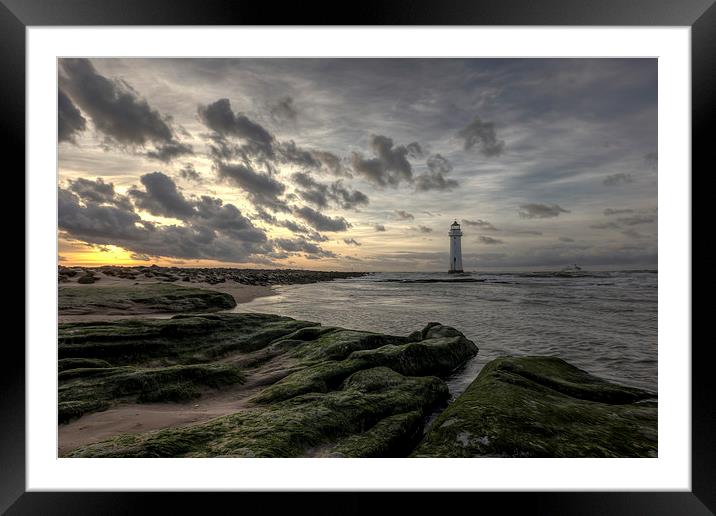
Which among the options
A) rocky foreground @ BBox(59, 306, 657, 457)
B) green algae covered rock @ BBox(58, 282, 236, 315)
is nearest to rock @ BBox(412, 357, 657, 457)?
rocky foreground @ BBox(59, 306, 657, 457)

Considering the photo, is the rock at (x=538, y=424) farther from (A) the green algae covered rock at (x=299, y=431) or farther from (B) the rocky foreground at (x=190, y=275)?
(B) the rocky foreground at (x=190, y=275)

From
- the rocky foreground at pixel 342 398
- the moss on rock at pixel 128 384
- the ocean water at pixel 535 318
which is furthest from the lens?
the ocean water at pixel 535 318

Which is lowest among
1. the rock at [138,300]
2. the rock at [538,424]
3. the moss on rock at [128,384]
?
the moss on rock at [128,384]

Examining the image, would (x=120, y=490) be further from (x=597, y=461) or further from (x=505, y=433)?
(x=597, y=461)

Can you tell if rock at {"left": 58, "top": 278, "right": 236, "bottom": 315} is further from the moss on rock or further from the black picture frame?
the black picture frame

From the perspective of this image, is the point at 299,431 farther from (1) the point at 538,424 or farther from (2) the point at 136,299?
(2) the point at 136,299

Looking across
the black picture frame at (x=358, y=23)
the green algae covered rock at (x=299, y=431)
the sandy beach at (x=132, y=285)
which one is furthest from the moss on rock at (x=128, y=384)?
the sandy beach at (x=132, y=285)

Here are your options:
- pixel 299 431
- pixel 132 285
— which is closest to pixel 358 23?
pixel 299 431

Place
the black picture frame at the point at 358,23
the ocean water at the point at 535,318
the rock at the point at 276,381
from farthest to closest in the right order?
the ocean water at the point at 535,318 < the rock at the point at 276,381 < the black picture frame at the point at 358,23
